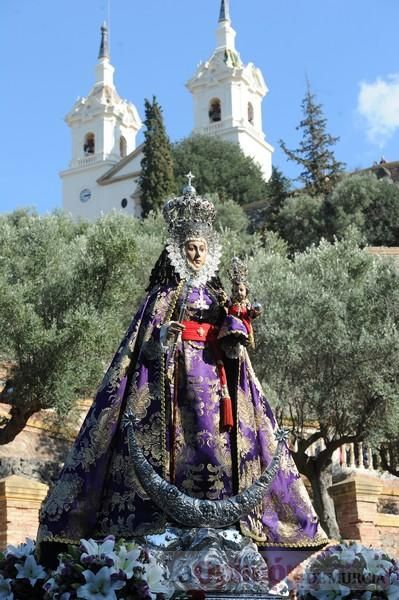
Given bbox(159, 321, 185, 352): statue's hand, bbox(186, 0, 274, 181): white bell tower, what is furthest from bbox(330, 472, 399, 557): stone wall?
bbox(186, 0, 274, 181): white bell tower

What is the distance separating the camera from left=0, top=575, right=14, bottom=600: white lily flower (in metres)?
5.17

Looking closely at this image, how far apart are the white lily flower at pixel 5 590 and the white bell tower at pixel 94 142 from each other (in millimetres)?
65750

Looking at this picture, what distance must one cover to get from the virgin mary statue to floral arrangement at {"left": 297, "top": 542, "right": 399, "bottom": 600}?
0.48m

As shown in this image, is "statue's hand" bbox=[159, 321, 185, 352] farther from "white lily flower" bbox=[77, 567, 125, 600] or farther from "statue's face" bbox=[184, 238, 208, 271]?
"white lily flower" bbox=[77, 567, 125, 600]

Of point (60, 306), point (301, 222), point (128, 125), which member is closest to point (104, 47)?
point (128, 125)

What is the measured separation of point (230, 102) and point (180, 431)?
6447 cm

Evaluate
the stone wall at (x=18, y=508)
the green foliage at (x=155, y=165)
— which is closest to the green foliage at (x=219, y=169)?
the green foliage at (x=155, y=165)

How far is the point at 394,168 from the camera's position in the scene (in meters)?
54.0

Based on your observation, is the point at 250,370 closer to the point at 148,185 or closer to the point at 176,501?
the point at 176,501

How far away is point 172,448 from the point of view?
6.23m

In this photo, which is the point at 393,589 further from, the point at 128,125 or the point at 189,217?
the point at 128,125

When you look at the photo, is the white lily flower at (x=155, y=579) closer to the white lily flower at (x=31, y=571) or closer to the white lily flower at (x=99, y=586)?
the white lily flower at (x=99, y=586)

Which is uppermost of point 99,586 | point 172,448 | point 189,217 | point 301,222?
point 301,222

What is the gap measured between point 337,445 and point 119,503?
10.7m
